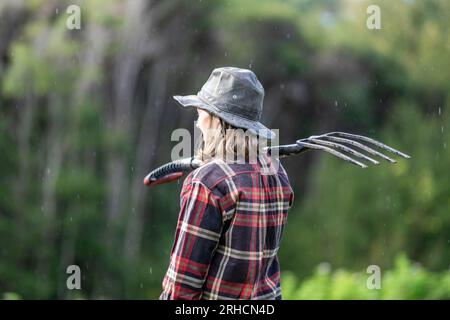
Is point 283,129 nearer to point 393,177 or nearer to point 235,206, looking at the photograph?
point 393,177

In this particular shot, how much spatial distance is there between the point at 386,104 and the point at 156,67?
6537 millimetres

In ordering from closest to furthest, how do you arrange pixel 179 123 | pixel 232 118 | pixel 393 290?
pixel 232 118 → pixel 393 290 → pixel 179 123

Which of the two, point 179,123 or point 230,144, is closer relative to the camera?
point 230,144

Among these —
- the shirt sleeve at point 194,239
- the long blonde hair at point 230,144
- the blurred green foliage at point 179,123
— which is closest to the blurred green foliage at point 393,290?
the long blonde hair at point 230,144

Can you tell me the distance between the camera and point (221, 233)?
6.83ft

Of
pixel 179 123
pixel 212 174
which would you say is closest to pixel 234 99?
pixel 212 174

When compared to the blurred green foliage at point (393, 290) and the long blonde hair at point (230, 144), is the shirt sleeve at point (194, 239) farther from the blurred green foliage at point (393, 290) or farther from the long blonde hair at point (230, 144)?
the blurred green foliage at point (393, 290)

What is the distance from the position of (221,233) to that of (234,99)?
0.46m

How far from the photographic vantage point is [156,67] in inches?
686

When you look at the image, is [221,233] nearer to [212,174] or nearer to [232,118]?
[212,174]

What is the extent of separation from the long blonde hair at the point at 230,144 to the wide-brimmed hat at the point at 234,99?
0.03 meters

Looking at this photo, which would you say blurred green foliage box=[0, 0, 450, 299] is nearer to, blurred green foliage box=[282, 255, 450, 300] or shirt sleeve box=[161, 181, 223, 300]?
blurred green foliage box=[282, 255, 450, 300]

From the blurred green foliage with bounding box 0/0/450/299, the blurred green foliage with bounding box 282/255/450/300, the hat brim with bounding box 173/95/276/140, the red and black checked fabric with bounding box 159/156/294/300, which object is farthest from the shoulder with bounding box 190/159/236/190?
the blurred green foliage with bounding box 0/0/450/299
